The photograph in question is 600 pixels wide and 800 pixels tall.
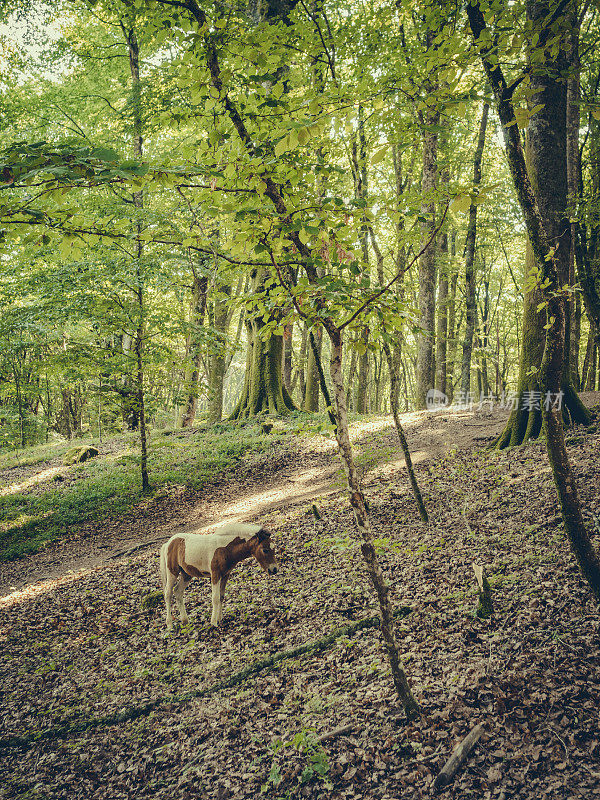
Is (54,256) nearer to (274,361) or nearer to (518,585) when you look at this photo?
(274,361)

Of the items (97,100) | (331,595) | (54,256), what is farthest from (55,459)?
(331,595)

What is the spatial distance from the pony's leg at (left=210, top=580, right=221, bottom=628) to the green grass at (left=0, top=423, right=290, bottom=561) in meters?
5.59

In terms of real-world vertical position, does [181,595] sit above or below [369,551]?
below

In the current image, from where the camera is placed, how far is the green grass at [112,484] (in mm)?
10367

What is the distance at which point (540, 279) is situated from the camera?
383 cm

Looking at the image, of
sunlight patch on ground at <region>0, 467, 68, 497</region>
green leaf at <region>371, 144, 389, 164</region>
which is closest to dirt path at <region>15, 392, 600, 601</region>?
sunlight patch on ground at <region>0, 467, 68, 497</region>

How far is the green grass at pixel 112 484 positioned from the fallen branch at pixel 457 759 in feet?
25.3

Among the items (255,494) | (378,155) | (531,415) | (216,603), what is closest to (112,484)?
(255,494)

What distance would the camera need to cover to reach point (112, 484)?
12297 mm

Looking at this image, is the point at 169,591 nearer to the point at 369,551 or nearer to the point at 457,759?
the point at 369,551

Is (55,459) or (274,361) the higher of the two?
(274,361)

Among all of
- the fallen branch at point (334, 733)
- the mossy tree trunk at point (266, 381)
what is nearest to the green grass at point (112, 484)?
the mossy tree trunk at point (266, 381)

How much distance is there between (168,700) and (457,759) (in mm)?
3141

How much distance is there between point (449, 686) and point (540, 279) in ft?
12.1
